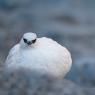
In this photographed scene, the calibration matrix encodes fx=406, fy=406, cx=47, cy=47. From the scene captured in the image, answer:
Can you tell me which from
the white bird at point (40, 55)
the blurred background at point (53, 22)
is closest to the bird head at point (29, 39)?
the white bird at point (40, 55)

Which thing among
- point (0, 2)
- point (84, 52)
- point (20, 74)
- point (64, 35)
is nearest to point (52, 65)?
point (20, 74)

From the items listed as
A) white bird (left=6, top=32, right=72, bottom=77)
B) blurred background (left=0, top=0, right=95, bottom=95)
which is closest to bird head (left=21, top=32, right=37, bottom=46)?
white bird (left=6, top=32, right=72, bottom=77)

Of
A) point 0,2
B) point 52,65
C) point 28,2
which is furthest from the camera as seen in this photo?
point 28,2

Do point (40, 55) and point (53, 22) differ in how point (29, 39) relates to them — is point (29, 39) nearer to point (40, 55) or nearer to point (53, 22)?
point (40, 55)

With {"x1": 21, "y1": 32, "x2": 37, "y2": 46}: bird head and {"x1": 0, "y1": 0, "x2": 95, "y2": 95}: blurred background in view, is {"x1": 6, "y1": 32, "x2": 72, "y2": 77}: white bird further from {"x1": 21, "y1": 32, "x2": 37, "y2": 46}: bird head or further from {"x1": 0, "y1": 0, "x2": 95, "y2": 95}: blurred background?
{"x1": 0, "y1": 0, "x2": 95, "y2": 95}: blurred background

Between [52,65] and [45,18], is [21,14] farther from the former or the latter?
[52,65]

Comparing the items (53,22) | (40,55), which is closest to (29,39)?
(40,55)

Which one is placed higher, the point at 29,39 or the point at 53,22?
the point at 29,39

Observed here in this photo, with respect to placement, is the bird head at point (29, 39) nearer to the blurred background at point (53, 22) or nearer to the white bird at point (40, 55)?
the white bird at point (40, 55)

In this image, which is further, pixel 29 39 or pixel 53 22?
pixel 53 22
